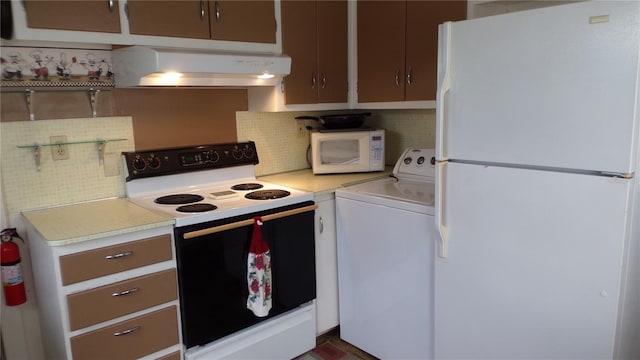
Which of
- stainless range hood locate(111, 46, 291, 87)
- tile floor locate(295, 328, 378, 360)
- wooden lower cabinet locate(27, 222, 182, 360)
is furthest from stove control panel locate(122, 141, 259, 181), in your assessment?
tile floor locate(295, 328, 378, 360)

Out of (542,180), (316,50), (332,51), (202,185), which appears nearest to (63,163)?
(202,185)

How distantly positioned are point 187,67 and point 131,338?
1.15 metres

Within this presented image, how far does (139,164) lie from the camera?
2.31 metres

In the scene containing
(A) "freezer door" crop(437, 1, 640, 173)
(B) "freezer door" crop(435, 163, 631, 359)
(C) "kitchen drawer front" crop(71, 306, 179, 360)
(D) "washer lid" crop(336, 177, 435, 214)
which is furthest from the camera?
(D) "washer lid" crop(336, 177, 435, 214)

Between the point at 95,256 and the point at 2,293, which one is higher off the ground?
the point at 95,256

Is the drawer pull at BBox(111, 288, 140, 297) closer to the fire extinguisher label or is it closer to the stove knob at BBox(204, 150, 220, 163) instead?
the fire extinguisher label

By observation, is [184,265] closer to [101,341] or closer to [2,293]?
[101,341]

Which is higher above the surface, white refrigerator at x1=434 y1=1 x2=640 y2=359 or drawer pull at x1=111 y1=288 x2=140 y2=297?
white refrigerator at x1=434 y1=1 x2=640 y2=359

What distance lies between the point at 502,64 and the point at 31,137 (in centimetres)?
199

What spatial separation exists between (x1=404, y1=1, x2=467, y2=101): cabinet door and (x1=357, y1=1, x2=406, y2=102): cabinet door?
0.05 metres

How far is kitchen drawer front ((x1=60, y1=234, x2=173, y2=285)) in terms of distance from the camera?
168cm

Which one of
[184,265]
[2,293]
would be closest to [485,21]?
[184,265]

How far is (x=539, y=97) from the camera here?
5.24 ft

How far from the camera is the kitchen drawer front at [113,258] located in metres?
1.68
